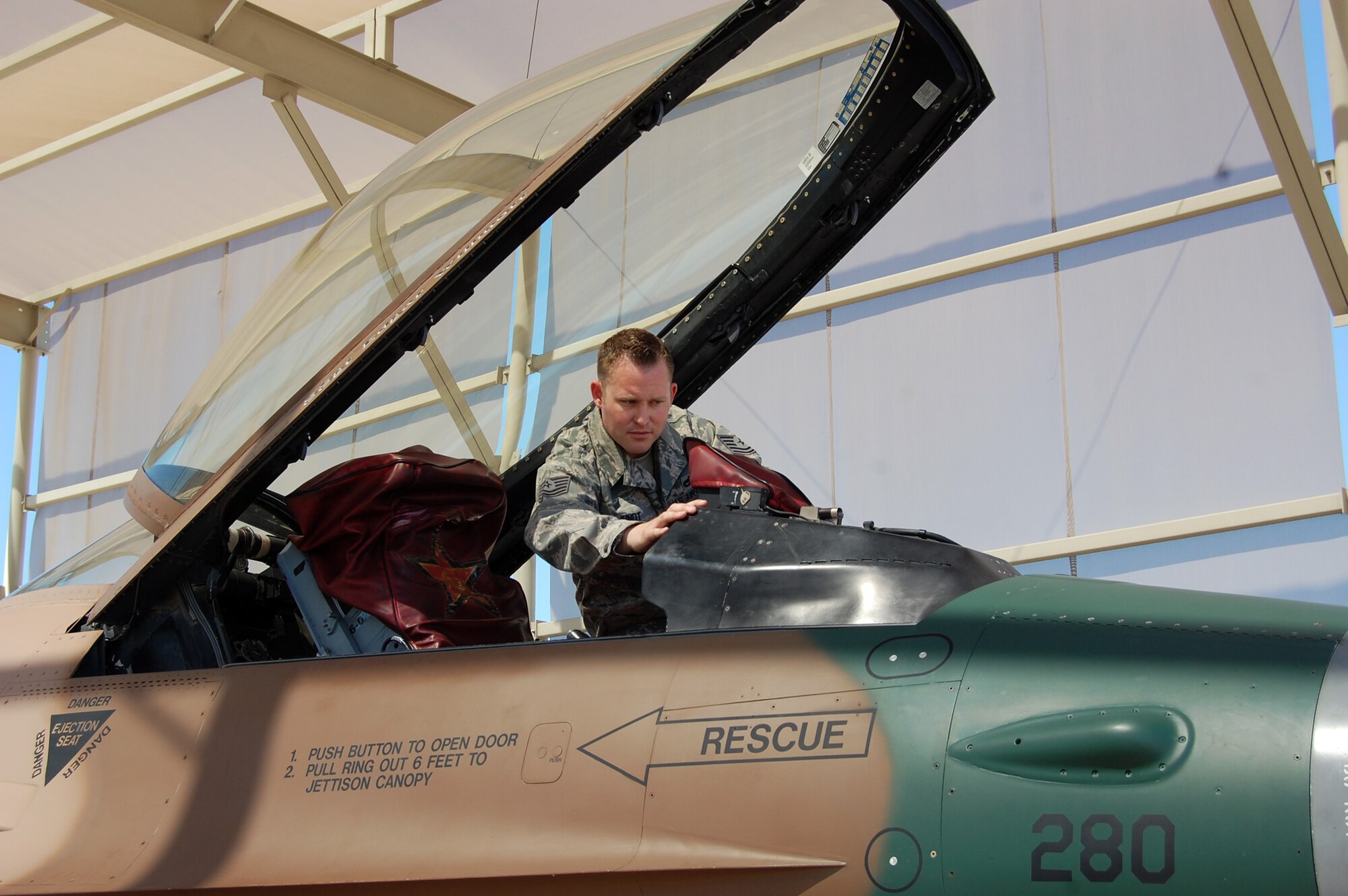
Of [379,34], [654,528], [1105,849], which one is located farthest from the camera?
[379,34]

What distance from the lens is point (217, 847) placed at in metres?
2.80

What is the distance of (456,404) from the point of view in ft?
12.9

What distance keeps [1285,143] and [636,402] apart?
5897 mm

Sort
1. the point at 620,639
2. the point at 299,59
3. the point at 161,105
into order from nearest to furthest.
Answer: the point at 620,639, the point at 299,59, the point at 161,105

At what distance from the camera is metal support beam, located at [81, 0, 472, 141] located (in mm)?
9242

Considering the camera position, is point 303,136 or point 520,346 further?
point 303,136

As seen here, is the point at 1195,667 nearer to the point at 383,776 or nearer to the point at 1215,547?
the point at 383,776

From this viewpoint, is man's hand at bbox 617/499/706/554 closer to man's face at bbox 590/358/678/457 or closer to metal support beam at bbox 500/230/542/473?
man's face at bbox 590/358/678/457

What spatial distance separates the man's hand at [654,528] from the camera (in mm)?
2896

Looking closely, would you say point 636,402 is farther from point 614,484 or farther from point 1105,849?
point 1105,849

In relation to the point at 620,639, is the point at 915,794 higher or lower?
lower

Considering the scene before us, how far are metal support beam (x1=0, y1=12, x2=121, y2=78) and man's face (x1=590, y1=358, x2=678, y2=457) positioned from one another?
9.55 meters

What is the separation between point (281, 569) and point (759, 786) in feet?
5.50

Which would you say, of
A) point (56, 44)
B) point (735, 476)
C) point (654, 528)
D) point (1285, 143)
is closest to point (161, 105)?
point (56, 44)
